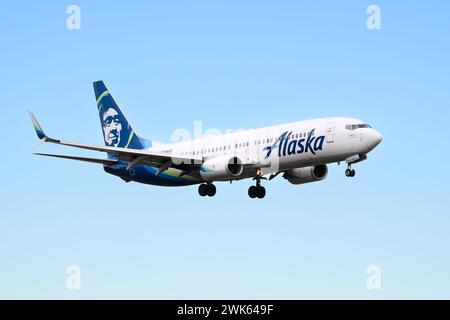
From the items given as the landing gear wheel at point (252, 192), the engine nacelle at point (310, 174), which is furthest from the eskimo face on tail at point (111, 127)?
the engine nacelle at point (310, 174)

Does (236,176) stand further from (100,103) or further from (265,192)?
(100,103)

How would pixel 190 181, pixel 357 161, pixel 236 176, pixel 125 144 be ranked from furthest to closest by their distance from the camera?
pixel 125 144 → pixel 190 181 → pixel 236 176 → pixel 357 161

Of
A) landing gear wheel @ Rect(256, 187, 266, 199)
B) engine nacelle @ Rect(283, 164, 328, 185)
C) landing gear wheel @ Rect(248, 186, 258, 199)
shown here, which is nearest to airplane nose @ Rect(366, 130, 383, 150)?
engine nacelle @ Rect(283, 164, 328, 185)

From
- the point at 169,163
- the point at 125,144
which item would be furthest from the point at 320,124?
the point at 125,144

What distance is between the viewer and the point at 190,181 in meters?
67.7

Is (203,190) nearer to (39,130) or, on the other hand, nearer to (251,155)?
(251,155)

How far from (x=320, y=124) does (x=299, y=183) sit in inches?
274

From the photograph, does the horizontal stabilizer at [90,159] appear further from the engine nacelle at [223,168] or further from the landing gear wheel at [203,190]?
the engine nacelle at [223,168]

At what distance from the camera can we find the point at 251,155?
63.6m

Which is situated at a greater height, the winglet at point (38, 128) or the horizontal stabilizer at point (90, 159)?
the horizontal stabilizer at point (90, 159)

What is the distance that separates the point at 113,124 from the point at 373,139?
2458cm

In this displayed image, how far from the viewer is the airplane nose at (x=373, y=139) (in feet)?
193

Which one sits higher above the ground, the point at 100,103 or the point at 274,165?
the point at 100,103

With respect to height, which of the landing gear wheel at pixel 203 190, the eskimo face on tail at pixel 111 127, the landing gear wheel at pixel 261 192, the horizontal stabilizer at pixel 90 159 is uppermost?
the eskimo face on tail at pixel 111 127
